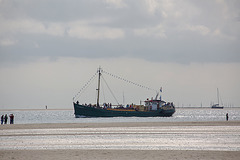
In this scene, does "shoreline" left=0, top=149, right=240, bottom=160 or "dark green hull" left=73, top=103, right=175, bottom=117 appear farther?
"dark green hull" left=73, top=103, right=175, bottom=117

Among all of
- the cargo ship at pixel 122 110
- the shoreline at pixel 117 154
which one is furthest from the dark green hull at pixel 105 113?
the shoreline at pixel 117 154

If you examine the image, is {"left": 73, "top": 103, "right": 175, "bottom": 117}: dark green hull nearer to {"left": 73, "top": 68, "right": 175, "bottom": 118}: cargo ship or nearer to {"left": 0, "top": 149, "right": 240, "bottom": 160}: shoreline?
{"left": 73, "top": 68, "right": 175, "bottom": 118}: cargo ship

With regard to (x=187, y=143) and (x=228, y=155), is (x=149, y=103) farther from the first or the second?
(x=228, y=155)

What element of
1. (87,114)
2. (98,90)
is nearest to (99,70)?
(98,90)

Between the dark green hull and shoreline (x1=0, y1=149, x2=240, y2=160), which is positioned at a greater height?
the dark green hull

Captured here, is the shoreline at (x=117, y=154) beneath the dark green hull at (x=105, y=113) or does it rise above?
beneath

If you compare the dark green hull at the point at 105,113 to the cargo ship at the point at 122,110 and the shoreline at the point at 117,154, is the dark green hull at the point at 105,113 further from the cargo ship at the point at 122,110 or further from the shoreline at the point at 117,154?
the shoreline at the point at 117,154

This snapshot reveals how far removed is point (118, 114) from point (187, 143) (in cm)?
6876

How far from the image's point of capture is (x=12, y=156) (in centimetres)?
2384

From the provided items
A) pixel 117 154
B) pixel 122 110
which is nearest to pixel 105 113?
pixel 122 110

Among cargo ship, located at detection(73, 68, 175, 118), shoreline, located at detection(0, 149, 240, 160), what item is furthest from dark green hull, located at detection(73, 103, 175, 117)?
shoreline, located at detection(0, 149, 240, 160)

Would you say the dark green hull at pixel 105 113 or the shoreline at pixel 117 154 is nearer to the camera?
the shoreline at pixel 117 154

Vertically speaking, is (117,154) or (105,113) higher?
(105,113)

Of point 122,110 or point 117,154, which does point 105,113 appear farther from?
point 117,154
